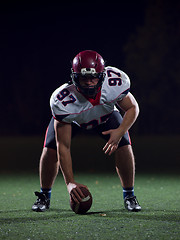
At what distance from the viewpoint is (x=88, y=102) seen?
13.5 feet

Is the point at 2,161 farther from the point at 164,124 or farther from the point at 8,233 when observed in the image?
the point at 164,124

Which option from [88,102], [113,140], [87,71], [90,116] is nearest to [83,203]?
[113,140]

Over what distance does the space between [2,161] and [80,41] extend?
28755mm

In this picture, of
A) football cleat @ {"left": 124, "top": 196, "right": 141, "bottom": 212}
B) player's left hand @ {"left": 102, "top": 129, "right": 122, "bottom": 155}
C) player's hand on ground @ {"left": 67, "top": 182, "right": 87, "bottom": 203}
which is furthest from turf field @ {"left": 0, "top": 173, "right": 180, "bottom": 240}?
player's left hand @ {"left": 102, "top": 129, "right": 122, "bottom": 155}

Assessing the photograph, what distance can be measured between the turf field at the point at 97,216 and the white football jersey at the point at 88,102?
2.67 ft

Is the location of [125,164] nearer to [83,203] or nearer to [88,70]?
[83,203]

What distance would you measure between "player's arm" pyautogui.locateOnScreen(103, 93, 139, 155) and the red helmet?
337 millimetres

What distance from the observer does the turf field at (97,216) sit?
11.1ft

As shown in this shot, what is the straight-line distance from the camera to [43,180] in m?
4.58

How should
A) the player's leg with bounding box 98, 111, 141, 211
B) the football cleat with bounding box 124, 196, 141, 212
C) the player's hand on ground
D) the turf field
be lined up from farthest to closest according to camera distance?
1. the player's leg with bounding box 98, 111, 141, 211
2. the football cleat with bounding box 124, 196, 141, 212
3. the player's hand on ground
4. the turf field

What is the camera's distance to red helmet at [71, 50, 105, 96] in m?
3.97

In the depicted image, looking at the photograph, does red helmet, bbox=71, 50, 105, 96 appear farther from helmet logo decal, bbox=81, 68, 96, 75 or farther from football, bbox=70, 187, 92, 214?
football, bbox=70, 187, 92, 214

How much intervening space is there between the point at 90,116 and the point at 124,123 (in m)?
0.30

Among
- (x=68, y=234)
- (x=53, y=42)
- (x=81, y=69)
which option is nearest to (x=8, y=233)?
(x=68, y=234)
